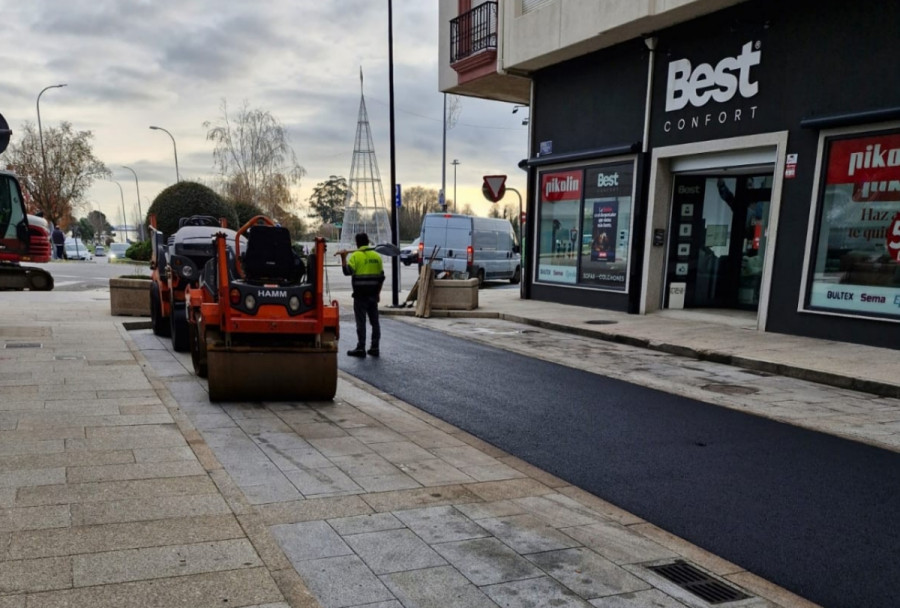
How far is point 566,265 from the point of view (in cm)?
1623

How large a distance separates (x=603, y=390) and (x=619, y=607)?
484 cm

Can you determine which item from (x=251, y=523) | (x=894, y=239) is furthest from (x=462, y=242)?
(x=251, y=523)

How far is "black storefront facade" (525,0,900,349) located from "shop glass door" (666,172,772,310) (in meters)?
0.03

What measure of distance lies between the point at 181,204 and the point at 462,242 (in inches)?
567

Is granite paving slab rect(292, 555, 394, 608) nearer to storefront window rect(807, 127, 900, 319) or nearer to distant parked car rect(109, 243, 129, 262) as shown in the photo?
storefront window rect(807, 127, 900, 319)

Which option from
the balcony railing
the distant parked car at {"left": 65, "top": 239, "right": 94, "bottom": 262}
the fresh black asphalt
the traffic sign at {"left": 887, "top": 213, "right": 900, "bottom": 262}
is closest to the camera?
the fresh black asphalt

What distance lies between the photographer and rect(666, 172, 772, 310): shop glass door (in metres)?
13.6

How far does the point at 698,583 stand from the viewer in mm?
3242

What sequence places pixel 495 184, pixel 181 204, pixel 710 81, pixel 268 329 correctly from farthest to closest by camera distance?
pixel 181 204 < pixel 495 184 < pixel 710 81 < pixel 268 329

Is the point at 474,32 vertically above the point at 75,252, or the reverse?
the point at 474,32

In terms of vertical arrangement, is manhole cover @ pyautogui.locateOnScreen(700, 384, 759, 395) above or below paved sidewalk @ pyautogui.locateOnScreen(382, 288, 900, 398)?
below

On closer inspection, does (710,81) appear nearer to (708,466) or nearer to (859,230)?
(859,230)

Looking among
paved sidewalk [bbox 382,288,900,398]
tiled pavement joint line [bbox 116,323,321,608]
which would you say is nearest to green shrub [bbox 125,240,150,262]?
paved sidewalk [bbox 382,288,900,398]

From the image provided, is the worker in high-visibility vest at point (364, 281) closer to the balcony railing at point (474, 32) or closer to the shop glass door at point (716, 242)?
the shop glass door at point (716, 242)
